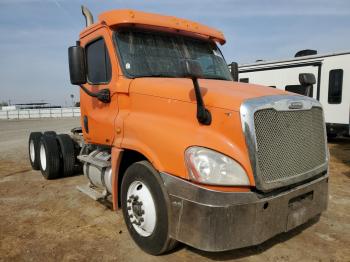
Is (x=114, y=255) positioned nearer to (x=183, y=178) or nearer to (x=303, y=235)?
(x=183, y=178)

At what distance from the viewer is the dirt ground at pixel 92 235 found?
12.4ft

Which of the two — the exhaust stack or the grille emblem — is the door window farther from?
the grille emblem

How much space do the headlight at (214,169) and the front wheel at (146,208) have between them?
0.47 m

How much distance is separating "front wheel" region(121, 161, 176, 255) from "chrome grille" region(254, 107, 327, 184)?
102 centimetres

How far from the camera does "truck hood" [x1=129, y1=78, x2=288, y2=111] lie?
3291mm

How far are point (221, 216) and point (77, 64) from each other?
271 centimetres

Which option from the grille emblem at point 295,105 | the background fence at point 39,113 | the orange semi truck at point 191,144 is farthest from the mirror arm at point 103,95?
the background fence at point 39,113

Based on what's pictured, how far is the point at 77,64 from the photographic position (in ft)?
14.7

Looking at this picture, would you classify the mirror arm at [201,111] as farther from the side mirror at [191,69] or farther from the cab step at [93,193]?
the cab step at [93,193]

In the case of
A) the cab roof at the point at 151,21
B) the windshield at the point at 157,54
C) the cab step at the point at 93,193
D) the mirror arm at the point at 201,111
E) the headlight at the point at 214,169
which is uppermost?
the cab roof at the point at 151,21

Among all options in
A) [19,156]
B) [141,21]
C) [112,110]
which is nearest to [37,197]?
[112,110]

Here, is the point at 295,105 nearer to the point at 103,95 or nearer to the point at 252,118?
the point at 252,118

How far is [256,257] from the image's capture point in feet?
12.1

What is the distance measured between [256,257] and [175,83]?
204 cm
